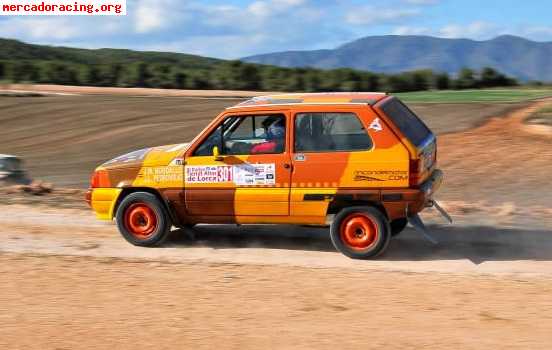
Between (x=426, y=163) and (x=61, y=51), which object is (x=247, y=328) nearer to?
(x=426, y=163)

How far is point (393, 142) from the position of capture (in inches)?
296

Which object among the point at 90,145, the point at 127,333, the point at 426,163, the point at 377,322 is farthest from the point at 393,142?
the point at 90,145

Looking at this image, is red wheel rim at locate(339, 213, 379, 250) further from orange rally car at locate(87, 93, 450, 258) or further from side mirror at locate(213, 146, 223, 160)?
side mirror at locate(213, 146, 223, 160)

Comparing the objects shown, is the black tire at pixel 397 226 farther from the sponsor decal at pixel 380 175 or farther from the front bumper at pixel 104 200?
the front bumper at pixel 104 200

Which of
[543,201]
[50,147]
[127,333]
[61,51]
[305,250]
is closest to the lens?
[127,333]

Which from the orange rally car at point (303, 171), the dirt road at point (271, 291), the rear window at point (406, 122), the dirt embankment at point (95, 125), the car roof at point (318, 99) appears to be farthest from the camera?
the dirt embankment at point (95, 125)

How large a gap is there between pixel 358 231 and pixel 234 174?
4.98 ft

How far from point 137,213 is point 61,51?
118 metres

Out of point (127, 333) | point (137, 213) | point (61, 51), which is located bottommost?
point (127, 333)

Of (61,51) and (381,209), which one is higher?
(61,51)

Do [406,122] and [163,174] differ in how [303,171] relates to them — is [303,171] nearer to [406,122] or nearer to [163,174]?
[406,122]

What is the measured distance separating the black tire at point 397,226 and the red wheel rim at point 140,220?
2.85 meters

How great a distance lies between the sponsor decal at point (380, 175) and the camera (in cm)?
754

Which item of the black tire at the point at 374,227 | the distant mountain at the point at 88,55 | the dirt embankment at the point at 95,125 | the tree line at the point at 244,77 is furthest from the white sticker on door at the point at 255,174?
the distant mountain at the point at 88,55
